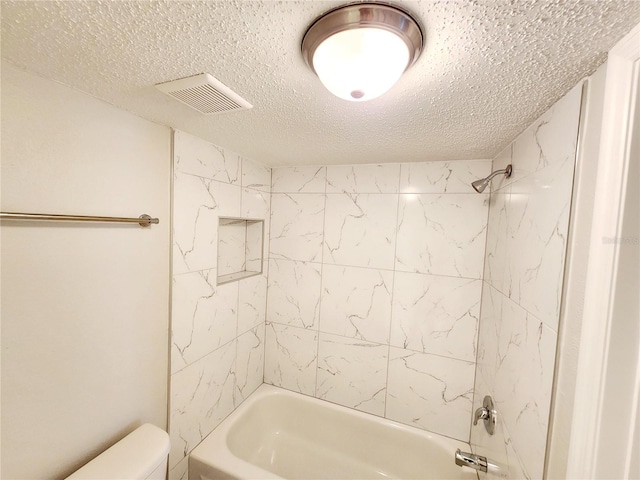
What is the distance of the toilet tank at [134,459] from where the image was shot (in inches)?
35.8

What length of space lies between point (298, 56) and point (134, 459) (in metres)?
1.50

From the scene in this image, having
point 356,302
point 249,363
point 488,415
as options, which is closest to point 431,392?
point 488,415

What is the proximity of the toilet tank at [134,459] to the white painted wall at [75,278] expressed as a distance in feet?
0.26

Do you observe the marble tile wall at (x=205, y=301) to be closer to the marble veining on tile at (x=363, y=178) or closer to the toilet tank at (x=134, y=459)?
the toilet tank at (x=134, y=459)

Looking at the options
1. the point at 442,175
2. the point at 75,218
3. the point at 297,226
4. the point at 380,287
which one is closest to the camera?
the point at 75,218

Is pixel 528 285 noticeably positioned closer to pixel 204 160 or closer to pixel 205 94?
pixel 205 94

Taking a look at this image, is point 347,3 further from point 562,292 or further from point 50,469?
point 50,469

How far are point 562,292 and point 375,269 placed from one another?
1.14 metres

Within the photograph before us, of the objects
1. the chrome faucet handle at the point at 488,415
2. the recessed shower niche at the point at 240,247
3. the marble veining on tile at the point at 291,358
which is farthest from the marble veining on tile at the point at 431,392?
the recessed shower niche at the point at 240,247

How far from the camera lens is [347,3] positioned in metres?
0.53

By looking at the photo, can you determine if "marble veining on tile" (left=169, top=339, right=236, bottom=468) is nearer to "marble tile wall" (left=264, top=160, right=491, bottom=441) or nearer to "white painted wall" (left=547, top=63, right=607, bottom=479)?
"marble tile wall" (left=264, top=160, right=491, bottom=441)

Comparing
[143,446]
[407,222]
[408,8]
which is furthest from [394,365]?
[408,8]

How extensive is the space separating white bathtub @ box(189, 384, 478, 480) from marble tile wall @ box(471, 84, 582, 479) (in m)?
0.44

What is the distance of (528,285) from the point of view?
3.15 feet
